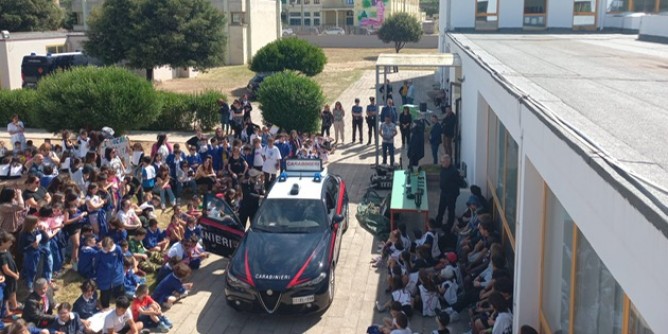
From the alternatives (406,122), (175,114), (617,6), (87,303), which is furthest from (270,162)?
(617,6)

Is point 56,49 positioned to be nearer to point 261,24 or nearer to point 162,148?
point 261,24

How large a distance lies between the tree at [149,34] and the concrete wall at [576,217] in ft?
92.1

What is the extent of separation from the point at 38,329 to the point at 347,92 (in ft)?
102

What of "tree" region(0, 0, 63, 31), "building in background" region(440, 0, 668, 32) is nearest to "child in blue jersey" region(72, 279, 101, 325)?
"building in background" region(440, 0, 668, 32)

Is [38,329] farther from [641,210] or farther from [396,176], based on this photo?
[396,176]

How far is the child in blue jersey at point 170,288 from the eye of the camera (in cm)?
1089

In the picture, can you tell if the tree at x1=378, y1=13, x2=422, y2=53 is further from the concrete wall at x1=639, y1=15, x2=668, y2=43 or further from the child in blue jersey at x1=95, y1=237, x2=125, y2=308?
the child in blue jersey at x1=95, y1=237, x2=125, y2=308

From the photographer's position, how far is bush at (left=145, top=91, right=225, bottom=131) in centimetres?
2589

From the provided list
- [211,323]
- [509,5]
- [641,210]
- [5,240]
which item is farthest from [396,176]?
[509,5]

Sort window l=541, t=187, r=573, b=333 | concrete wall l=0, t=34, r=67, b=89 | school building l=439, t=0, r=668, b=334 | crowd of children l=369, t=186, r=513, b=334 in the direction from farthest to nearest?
concrete wall l=0, t=34, r=67, b=89
crowd of children l=369, t=186, r=513, b=334
window l=541, t=187, r=573, b=333
school building l=439, t=0, r=668, b=334

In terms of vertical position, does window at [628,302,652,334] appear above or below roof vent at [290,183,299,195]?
above

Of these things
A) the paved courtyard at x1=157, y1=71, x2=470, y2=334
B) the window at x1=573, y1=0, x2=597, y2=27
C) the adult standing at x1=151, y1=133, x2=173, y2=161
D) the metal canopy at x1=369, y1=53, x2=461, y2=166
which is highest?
the window at x1=573, y1=0, x2=597, y2=27

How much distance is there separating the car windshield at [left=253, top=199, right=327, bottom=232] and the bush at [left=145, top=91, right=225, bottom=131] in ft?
47.1

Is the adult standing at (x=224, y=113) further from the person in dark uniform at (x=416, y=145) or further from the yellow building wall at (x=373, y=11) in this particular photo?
the yellow building wall at (x=373, y=11)
